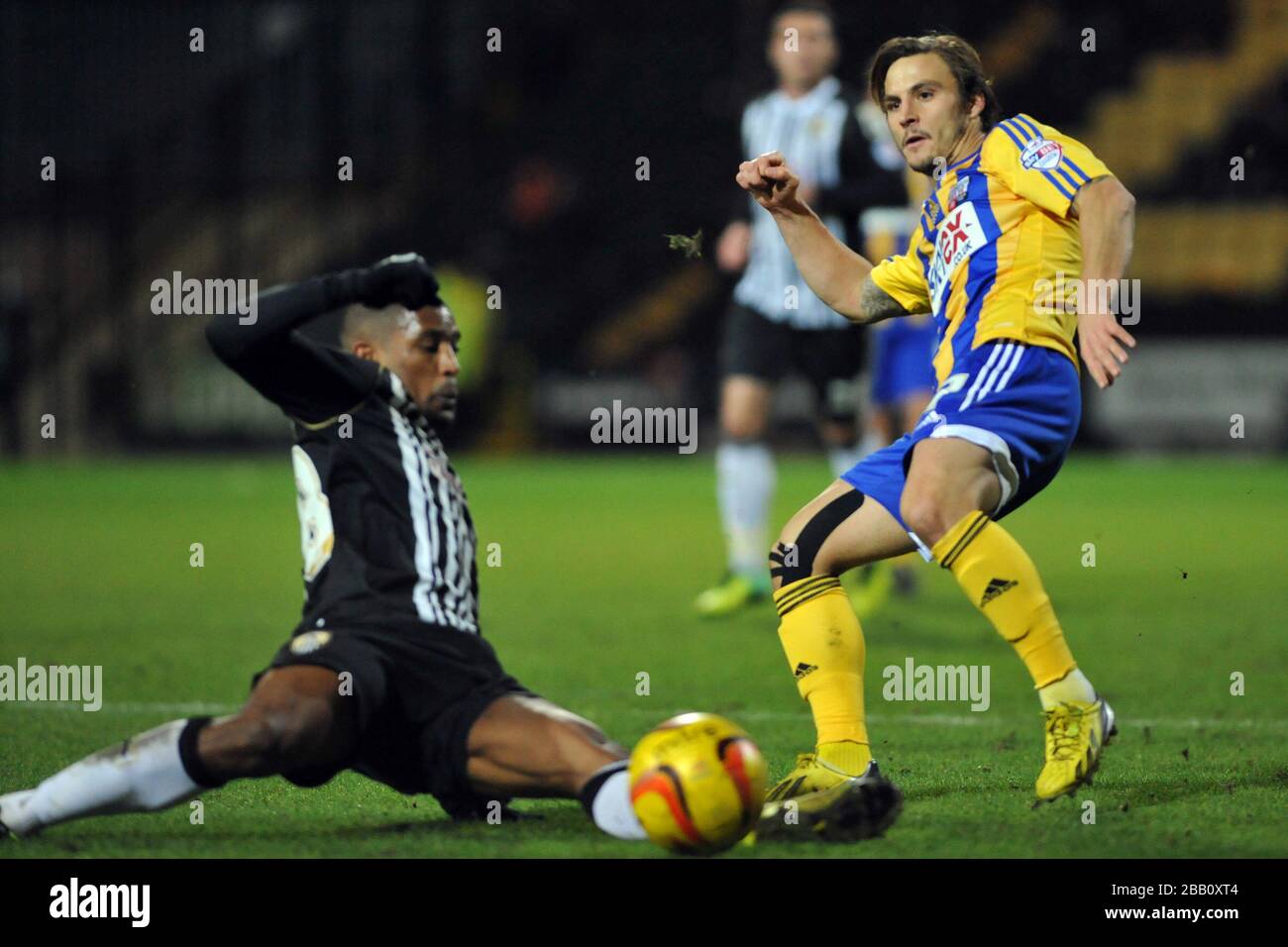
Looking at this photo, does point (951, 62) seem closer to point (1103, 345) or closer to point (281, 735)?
point (1103, 345)

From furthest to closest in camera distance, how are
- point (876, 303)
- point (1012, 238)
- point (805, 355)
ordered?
point (805, 355) < point (876, 303) < point (1012, 238)

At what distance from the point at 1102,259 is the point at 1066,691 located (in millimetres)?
974

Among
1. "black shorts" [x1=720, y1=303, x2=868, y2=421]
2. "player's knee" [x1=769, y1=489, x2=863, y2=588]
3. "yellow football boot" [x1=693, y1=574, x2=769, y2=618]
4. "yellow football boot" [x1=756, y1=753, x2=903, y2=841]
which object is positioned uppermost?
"black shorts" [x1=720, y1=303, x2=868, y2=421]

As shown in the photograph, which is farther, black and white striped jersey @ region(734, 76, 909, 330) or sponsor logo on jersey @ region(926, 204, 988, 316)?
black and white striped jersey @ region(734, 76, 909, 330)

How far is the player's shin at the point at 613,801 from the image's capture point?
358 cm

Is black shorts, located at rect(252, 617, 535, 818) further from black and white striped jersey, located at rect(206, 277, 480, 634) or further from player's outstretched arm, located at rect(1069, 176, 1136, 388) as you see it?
player's outstretched arm, located at rect(1069, 176, 1136, 388)

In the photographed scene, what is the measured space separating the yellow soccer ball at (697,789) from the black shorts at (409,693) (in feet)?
1.28

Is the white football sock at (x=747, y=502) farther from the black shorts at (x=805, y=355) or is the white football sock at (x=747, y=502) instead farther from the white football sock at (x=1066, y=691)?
the white football sock at (x=1066, y=691)

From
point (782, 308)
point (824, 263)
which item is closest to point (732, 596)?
point (782, 308)

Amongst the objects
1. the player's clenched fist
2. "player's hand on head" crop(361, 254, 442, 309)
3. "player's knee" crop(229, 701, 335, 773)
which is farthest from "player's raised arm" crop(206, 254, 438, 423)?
the player's clenched fist

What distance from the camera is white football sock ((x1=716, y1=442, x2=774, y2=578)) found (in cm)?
792

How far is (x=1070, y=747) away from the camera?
158 inches

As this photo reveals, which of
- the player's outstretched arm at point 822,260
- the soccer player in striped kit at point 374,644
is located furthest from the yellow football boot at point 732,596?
the soccer player in striped kit at point 374,644
